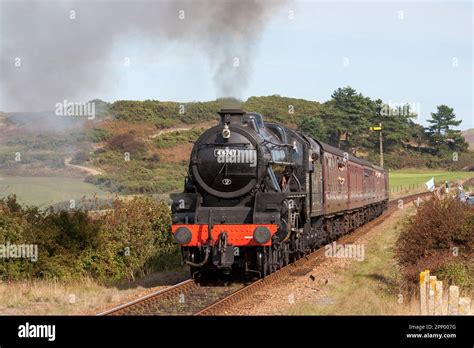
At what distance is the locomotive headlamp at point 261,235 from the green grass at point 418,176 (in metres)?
58.2

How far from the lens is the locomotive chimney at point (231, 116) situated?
14344 millimetres

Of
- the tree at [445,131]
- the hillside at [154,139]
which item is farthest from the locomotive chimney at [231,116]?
the tree at [445,131]

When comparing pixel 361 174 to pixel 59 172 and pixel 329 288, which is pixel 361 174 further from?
pixel 59 172

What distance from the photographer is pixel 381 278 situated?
610 inches

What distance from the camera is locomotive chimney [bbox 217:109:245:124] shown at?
47.1 feet

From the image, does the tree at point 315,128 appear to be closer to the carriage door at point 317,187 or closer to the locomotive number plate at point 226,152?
the carriage door at point 317,187

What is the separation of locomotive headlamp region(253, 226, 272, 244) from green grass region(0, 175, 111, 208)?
1794 cm

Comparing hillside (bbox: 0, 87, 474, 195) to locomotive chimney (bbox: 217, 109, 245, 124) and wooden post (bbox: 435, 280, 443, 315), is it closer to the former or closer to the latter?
locomotive chimney (bbox: 217, 109, 245, 124)

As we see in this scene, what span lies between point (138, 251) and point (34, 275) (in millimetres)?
→ 2946

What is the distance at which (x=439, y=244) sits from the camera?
1471 cm

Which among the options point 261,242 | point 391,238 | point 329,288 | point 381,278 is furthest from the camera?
point 391,238

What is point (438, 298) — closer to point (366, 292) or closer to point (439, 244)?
point (366, 292)

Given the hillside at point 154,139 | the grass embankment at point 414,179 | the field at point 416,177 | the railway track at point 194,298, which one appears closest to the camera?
the railway track at point 194,298
